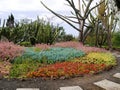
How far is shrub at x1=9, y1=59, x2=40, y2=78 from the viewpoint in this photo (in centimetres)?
814

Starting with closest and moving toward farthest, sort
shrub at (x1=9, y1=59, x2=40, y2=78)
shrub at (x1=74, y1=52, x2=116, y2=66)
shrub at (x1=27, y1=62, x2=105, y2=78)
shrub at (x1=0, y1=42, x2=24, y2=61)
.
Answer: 1. shrub at (x1=27, y1=62, x2=105, y2=78)
2. shrub at (x1=9, y1=59, x2=40, y2=78)
3. shrub at (x1=74, y1=52, x2=116, y2=66)
4. shrub at (x1=0, y1=42, x2=24, y2=61)

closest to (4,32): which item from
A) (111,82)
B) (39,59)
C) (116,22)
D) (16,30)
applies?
(16,30)

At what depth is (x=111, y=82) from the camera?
783 centimetres

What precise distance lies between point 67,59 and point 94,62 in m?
0.96

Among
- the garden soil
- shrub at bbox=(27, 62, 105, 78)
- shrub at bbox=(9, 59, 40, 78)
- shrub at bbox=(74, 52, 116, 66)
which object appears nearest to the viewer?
the garden soil

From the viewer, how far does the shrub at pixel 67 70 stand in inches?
316

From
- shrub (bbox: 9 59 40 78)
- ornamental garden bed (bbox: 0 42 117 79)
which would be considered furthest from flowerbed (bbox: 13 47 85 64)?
shrub (bbox: 9 59 40 78)

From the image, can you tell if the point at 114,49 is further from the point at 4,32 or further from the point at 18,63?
the point at 18,63

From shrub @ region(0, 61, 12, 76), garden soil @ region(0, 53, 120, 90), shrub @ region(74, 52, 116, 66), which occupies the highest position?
Answer: shrub @ region(74, 52, 116, 66)

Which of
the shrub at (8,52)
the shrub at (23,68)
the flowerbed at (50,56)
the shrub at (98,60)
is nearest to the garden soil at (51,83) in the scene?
the shrub at (23,68)

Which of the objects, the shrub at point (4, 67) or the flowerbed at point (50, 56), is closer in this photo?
the shrub at point (4, 67)

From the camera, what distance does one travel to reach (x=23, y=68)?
344 inches

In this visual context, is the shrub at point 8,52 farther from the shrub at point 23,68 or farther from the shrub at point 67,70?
the shrub at point 67,70

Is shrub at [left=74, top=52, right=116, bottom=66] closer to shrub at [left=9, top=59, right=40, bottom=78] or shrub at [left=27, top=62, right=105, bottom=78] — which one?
shrub at [left=27, top=62, right=105, bottom=78]
